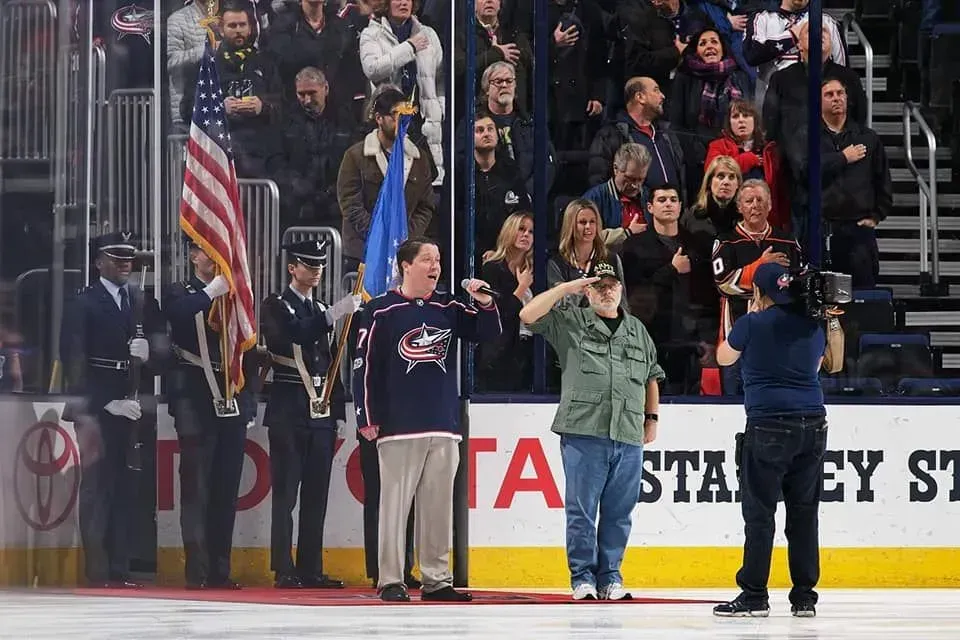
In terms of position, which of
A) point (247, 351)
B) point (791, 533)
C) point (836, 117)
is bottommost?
A: point (791, 533)

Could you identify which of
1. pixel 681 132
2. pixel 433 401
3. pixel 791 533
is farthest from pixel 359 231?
pixel 791 533

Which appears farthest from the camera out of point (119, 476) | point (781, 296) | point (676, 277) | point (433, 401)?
point (676, 277)

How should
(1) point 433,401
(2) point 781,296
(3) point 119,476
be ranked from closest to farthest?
(2) point 781,296 → (1) point 433,401 → (3) point 119,476

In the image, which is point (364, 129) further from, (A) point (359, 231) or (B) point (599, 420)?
(B) point (599, 420)

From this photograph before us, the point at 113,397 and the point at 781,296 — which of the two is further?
the point at 113,397

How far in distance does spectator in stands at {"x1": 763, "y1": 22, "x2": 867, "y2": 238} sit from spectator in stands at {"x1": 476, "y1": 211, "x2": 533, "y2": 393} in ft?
4.78

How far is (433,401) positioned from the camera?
8562mm

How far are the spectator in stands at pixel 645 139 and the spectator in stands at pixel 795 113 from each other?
55 cm

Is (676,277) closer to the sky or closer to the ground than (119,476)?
closer to the sky

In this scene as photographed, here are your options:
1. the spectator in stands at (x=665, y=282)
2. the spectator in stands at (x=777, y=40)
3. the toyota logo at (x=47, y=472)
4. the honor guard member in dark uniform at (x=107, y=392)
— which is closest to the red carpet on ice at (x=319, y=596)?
the honor guard member in dark uniform at (x=107, y=392)

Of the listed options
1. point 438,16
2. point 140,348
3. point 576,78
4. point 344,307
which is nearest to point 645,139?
point 576,78

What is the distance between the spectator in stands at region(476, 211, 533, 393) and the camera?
32.6ft

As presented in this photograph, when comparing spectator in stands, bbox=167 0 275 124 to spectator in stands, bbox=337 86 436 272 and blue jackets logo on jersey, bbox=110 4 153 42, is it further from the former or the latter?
spectator in stands, bbox=337 86 436 272

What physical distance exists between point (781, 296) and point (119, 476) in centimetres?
355
